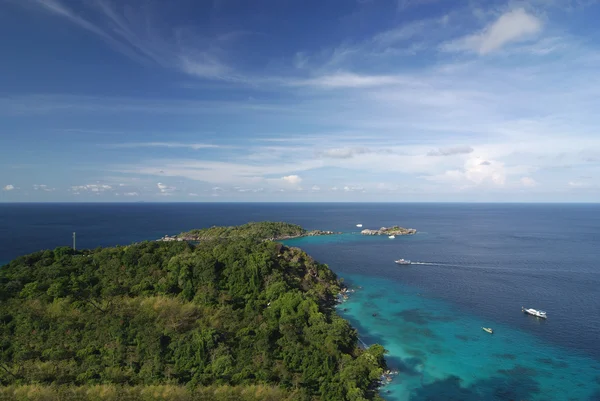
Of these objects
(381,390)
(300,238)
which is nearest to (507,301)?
(381,390)

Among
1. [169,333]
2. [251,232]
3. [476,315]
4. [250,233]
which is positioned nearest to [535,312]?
[476,315]

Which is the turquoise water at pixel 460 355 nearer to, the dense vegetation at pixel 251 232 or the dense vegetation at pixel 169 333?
the dense vegetation at pixel 169 333

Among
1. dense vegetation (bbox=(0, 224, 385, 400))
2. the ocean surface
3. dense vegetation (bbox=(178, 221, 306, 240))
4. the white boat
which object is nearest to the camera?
dense vegetation (bbox=(0, 224, 385, 400))

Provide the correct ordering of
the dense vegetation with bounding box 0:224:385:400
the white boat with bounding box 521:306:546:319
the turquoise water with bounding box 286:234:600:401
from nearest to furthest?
the dense vegetation with bounding box 0:224:385:400 → the turquoise water with bounding box 286:234:600:401 → the white boat with bounding box 521:306:546:319

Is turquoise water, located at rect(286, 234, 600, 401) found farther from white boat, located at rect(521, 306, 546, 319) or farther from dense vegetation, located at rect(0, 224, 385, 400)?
dense vegetation, located at rect(0, 224, 385, 400)

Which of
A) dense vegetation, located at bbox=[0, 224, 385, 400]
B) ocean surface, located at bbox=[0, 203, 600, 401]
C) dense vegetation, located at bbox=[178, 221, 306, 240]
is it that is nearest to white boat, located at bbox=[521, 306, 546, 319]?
ocean surface, located at bbox=[0, 203, 600, 401]

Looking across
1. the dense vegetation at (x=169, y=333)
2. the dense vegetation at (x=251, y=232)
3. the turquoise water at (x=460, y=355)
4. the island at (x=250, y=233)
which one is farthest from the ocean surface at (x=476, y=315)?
the dense vegetation at (x=251, y=232)

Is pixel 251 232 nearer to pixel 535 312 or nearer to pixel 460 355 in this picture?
pixel 535 312

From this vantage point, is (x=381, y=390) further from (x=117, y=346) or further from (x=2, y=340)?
(x=2, y=340)
